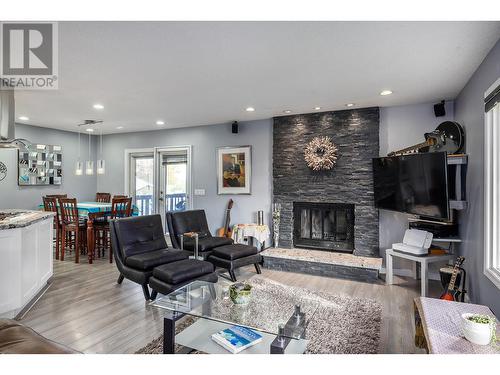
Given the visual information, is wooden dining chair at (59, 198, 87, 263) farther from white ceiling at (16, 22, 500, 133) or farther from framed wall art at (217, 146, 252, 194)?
framed wall art at (217, 146, 252, 194)

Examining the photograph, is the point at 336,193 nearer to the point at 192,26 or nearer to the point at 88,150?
the point at 192,26

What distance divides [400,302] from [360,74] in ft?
8.31

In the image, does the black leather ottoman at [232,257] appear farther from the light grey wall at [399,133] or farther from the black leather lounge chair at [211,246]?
the light grey wall at [399,133]

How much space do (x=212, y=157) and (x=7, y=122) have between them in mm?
3204

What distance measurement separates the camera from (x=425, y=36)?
7.45 ft

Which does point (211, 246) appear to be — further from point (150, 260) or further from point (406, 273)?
point (406, 273)

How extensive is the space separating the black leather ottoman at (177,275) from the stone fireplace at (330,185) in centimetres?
218

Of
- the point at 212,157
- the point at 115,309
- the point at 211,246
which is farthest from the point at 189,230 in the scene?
the point at 212,157

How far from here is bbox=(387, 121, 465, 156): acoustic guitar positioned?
11.3 feet

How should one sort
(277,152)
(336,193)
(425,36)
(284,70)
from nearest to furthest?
(425,36) → (284,70) → (336,193) → (277,152)

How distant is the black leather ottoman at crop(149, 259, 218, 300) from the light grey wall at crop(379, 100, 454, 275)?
2782 millimetres

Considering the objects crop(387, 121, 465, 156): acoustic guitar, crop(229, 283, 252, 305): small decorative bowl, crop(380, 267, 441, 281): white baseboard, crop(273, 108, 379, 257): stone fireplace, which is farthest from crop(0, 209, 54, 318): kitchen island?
crop(387, 121, 465, 156): acoustic guitar

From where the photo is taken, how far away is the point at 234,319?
2.04 m
